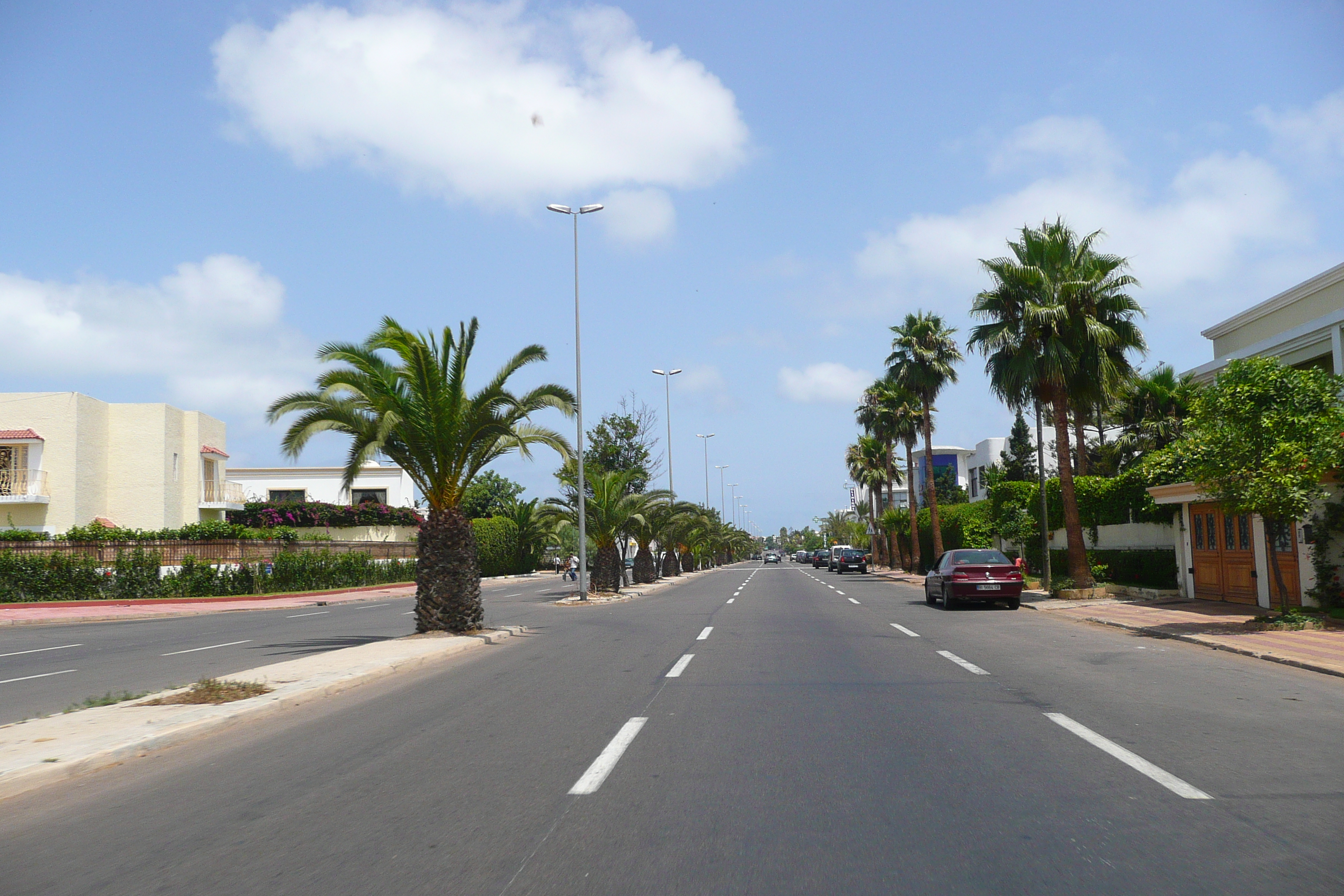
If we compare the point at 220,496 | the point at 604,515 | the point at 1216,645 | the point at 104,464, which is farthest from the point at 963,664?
the point at 220,496

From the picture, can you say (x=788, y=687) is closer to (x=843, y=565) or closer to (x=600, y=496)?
(x=600, y=496)

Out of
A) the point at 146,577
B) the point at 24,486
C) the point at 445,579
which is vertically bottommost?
the point at 146,577

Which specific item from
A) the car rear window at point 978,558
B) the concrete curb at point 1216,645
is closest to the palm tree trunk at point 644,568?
the car rear window at point 978,558

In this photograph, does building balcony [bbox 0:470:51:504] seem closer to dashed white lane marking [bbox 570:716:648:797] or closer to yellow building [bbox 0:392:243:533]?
yellow building [bbox 0:392:243:533]

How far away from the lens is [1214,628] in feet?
52.3

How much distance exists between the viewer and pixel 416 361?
52.8 feet

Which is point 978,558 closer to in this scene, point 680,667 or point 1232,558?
point 1232,558

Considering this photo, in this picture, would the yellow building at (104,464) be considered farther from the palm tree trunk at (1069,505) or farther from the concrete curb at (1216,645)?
the concrete curb at (1216,645)

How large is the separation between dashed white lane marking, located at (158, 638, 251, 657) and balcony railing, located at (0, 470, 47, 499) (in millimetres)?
31921

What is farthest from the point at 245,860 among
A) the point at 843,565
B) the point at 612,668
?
the point at 843,565

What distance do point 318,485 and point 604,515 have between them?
41096 mm

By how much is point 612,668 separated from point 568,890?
7.88 metres

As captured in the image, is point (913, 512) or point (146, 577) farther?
point (913, 512)

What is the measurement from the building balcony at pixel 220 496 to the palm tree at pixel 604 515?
91.8 feet
